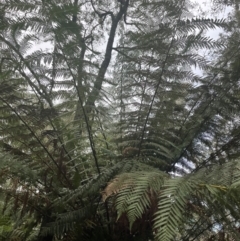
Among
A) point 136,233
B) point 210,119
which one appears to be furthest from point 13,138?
point 210,119

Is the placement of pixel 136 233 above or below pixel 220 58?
below

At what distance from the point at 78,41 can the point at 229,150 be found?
1.34 meters

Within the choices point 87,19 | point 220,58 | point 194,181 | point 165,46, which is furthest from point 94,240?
point 87,19

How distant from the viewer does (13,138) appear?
8.00ft

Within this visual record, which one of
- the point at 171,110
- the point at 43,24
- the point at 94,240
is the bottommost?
the point at 94,240

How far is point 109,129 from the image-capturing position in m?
2.81

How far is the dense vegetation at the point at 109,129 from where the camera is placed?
6.30 feet

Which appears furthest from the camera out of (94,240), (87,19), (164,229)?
(87,19)

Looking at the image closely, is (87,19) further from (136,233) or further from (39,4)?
(136,233)

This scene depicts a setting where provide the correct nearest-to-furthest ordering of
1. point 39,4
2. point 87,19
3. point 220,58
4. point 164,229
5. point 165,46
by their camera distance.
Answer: point 164,229 → point 39,4 → point 165,46 → point 220,58 → point 87,19

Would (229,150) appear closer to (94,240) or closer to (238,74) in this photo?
(238,74)

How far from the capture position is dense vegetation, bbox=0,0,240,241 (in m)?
1.92

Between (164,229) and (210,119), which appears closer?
(164,229)

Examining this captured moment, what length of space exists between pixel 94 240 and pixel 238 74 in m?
1.59
